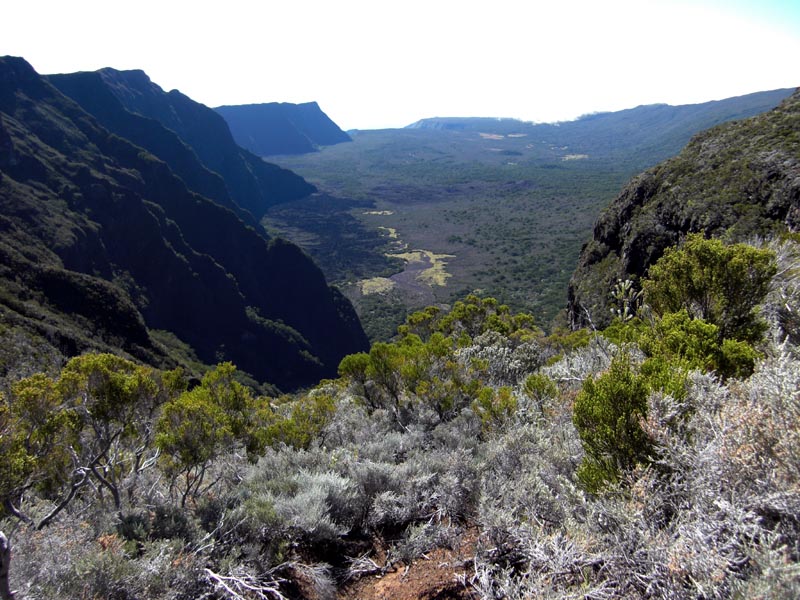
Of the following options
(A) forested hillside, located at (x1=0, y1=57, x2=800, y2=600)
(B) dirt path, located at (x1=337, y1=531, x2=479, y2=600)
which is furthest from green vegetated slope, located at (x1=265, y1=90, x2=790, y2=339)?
(B) dirt path, located at (x1=337, y1=531, x2=479, y2=600)

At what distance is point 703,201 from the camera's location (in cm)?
2406

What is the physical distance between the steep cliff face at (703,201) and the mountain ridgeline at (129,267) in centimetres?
3230

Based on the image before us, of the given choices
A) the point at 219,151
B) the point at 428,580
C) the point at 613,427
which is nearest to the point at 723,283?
the point at 613,427

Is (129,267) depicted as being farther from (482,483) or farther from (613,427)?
(613,427)

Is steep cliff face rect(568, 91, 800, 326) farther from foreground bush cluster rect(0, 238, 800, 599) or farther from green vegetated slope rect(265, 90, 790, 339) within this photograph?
green vegetated slope rect(265, 90, 790, 339)

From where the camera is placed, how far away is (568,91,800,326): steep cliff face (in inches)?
827

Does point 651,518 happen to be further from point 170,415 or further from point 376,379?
point 376,379

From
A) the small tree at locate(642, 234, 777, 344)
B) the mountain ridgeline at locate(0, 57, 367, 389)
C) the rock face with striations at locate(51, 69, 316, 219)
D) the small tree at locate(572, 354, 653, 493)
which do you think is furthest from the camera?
the rock face with striations at locate(51, 69, 316, 219)

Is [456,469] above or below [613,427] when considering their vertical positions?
below

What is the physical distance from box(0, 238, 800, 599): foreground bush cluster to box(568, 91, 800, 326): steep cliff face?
16.6 metres

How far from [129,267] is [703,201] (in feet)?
207

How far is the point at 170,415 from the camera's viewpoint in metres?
5.44

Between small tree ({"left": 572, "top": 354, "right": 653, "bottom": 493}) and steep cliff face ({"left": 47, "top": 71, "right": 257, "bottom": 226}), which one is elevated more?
steep cliff face ({"left": 47, "top": 71, "right": 257, "bottom": 226})

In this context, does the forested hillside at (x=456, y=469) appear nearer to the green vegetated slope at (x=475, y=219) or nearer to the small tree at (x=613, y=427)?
the small tree at (x=613, y=427)
